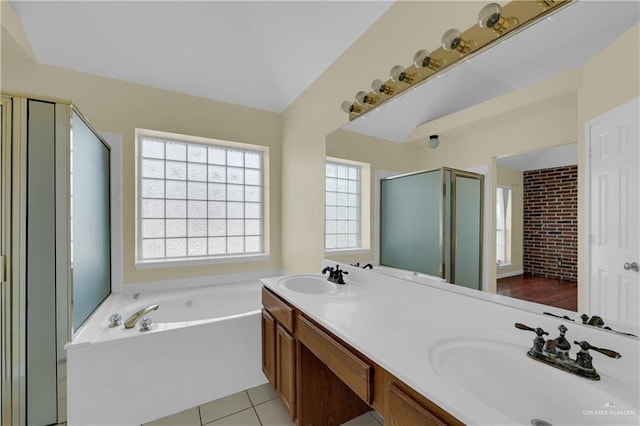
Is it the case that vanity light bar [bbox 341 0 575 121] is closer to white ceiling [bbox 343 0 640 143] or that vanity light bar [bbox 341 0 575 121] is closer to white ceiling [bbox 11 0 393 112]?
white ceiling [bbox 343 0 640 143]

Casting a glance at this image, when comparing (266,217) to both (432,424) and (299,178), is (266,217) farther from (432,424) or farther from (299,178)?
(432,424)

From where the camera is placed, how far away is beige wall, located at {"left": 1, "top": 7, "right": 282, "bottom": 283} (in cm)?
204

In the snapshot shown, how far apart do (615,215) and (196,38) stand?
2777mm

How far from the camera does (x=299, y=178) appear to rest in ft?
8.84

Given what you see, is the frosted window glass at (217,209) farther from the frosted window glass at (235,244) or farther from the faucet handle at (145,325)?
the faucet handle at (145,325)

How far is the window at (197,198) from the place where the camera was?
2582 millimetres

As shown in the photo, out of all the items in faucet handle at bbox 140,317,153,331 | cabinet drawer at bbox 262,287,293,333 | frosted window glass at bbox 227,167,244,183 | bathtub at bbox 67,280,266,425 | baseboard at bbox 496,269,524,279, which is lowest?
bathtub at bbox 67,280,266,425

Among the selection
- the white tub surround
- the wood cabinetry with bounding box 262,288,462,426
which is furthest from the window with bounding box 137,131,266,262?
the white tub surround

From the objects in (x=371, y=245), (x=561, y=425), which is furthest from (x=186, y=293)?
(x=561, y=425)

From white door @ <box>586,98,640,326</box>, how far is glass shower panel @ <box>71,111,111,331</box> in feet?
8.06

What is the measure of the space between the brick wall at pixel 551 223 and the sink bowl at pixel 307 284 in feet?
3.86

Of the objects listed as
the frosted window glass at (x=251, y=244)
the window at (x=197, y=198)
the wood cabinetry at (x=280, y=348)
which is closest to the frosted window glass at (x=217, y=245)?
the window at (x=197, y=198)

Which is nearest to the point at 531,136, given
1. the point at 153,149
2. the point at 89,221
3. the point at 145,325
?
the point at 145,325

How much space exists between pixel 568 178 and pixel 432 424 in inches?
35.9
